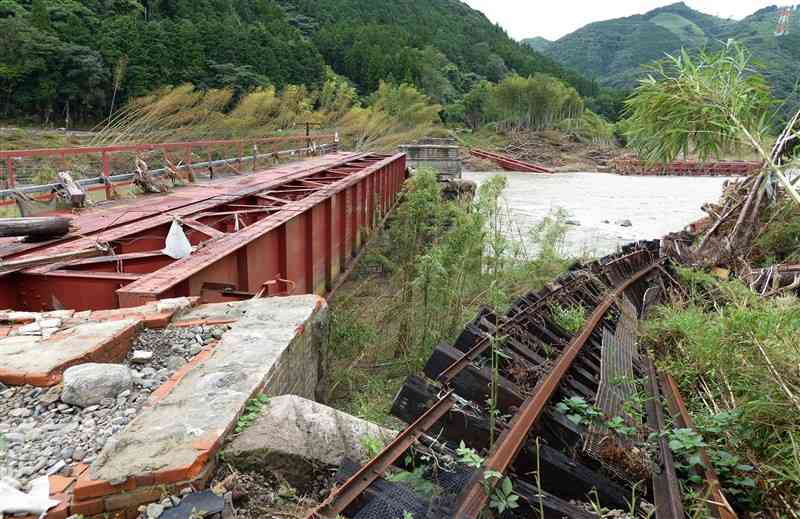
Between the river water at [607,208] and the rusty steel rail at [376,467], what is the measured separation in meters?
7.58

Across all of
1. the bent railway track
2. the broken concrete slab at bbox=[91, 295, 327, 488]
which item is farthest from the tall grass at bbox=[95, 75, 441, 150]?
the bent railway track

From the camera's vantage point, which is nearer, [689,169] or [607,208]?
[607,208]

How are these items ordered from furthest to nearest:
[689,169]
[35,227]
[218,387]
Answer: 1. [689,169]
2. [35,227]
3. [218,387]

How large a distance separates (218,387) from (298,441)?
1.89ft

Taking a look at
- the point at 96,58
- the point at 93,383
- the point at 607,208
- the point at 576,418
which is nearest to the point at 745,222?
the point at 576,418

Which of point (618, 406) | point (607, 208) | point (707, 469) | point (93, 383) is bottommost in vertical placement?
point (607, 208)

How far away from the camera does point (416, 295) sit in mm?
7492

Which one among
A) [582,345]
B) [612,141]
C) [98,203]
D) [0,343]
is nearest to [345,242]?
[98,203]

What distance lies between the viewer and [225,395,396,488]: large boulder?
8.08 feet

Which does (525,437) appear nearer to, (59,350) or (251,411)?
(251,411)

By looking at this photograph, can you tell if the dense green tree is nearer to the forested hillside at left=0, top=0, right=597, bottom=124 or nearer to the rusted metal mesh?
the forested hillside at left=0, top=0, right=597, bottom=124

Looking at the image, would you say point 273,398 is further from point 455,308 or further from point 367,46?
point 367,46

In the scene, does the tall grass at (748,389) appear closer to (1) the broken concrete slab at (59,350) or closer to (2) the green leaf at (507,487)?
(2) the green leaf at (507,487)

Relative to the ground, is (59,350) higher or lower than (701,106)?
lower
